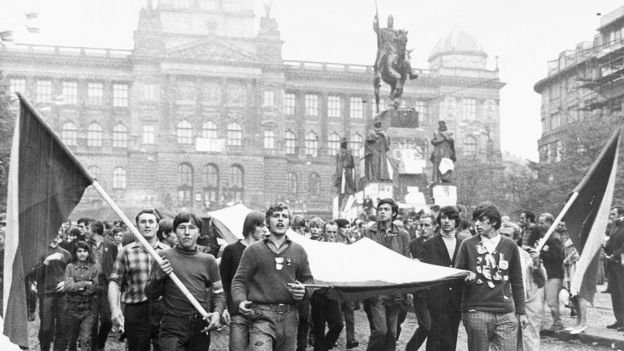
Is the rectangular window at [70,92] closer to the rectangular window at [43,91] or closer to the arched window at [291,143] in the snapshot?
the rectangular window at [43,91]

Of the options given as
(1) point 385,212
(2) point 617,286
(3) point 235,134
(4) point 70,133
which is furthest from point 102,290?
(4) point 70,133

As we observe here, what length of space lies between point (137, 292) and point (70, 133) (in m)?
69.4

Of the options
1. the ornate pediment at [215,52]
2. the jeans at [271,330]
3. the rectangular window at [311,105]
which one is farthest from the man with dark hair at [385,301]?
the rectangular window at [311,105]

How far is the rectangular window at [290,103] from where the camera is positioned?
262 feet

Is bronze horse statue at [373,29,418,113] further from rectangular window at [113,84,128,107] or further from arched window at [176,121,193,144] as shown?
rectangular window at [113,84,128,107]

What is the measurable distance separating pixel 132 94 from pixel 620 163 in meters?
45.8

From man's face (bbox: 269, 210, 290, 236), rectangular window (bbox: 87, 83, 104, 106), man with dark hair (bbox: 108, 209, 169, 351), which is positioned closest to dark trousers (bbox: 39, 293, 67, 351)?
man with dark hair (bbox: 108, 209, 169, 351)

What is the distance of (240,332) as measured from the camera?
7.28 meters

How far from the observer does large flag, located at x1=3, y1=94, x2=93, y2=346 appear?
7.38 meters

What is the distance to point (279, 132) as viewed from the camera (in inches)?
3027

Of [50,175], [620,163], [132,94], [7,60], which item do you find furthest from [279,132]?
[50,175]

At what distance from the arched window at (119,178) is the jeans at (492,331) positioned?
222ft

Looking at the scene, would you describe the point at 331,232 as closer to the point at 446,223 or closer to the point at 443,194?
the point at 446,223

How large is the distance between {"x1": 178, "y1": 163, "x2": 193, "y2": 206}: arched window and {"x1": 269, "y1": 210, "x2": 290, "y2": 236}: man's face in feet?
220
